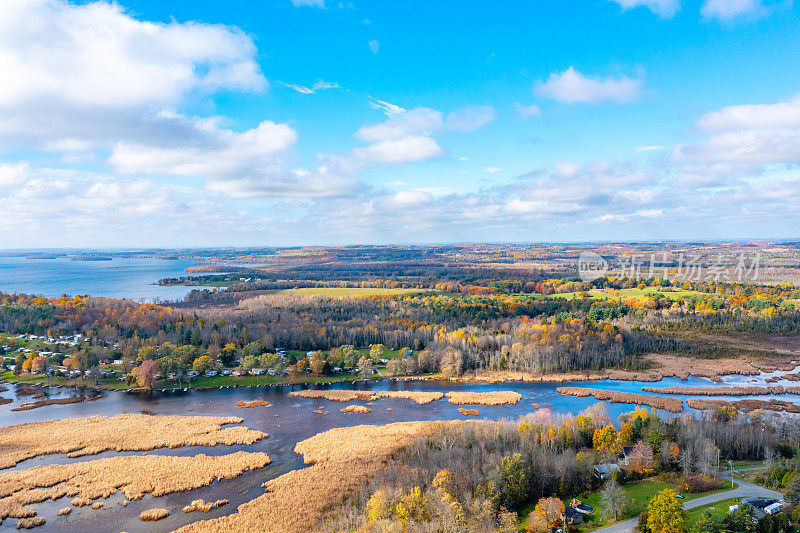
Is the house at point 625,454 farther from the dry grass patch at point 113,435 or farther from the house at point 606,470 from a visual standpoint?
the dry grass patch at point 113,435

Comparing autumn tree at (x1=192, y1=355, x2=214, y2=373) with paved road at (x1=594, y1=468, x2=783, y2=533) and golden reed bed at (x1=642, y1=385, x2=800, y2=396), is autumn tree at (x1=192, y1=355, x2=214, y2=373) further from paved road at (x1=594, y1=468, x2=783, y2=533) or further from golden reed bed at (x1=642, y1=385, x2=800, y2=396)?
golden reed bed at (x1=642, y1=385, x2=800, y2=396)

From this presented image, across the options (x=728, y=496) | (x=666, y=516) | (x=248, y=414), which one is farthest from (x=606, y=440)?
(x=248, y=414)

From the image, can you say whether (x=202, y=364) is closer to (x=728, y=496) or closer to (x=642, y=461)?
(x=642, y=461)

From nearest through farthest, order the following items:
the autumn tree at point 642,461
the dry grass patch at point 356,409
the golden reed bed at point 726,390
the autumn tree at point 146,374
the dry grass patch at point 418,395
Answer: the autumn tree at point 642,461 < the dry grass patch at point 356,409 < the dry grass patch at point 418,395 < the golden reed bed at point 726,390 < the autumn tree at point 146,374

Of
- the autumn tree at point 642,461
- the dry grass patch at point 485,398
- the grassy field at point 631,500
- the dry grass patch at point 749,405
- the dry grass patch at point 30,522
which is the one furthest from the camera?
the dry grass patch at point 485,398

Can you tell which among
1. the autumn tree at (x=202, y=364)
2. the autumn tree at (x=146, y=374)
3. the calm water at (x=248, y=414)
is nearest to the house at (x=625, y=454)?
the calm water at (x=248, y=414)

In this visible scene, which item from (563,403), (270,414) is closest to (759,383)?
(563,403)
